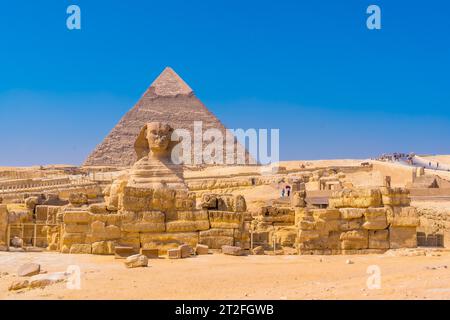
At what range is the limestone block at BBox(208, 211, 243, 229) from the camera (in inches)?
392

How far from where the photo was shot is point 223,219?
9953 millimetres

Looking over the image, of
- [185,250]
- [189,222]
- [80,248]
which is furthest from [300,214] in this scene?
[80,248]

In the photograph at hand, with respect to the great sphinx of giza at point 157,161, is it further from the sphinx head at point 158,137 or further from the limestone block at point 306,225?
the limestone block at point 306,225

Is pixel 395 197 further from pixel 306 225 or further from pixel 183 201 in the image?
pixel 183 201

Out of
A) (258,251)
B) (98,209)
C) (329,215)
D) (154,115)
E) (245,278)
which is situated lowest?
(258,251)

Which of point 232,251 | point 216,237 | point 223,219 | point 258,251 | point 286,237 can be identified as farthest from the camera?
point 286,237

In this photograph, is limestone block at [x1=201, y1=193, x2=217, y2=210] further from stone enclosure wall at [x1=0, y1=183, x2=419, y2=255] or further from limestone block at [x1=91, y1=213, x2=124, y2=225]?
limestone block at [x1=91, y1=213, x2=124, y2=225]

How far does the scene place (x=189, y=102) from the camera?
106 m

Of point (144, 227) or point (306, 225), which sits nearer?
point (144, 227)

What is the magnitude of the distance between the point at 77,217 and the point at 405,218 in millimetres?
5302

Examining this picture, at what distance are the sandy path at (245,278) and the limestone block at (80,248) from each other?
263 millimetres
